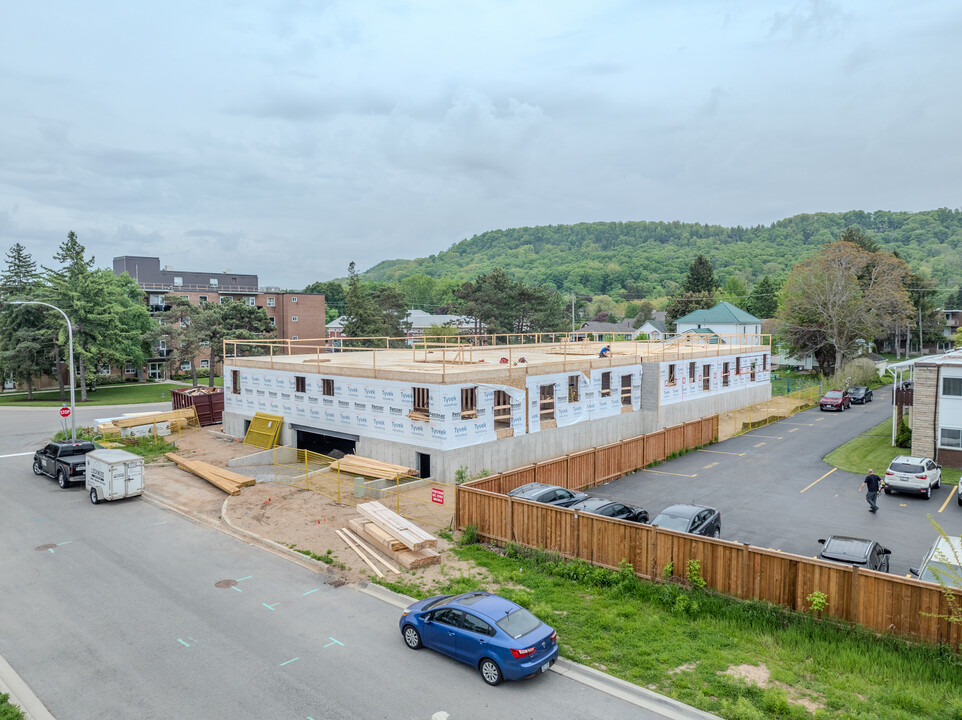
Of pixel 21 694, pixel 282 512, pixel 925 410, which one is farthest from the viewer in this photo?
pixel 925 410

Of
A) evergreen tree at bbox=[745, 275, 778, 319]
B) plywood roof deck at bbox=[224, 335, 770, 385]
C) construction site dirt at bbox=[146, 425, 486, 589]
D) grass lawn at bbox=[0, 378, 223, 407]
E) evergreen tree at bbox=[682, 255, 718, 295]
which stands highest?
evergreen tree at bbox=[682, 255, 718, 295]

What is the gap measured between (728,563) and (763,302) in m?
116

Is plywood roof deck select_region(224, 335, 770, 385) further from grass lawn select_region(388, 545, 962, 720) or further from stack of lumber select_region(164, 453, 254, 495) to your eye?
grass lawn select_region(388, 545, 962, 720)

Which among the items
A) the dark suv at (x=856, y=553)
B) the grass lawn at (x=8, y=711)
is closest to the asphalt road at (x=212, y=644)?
the grass lawn at (x=8, y=711)

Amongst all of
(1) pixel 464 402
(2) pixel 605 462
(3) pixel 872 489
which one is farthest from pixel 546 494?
(3) pixel 872 489

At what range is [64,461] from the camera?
2566 centimetres

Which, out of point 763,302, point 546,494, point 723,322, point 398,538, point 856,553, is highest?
point 763,302

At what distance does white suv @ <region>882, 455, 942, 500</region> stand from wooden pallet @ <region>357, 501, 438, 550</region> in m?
18.8

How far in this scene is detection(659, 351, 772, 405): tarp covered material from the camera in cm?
3606

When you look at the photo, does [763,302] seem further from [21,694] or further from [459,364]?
[21,694]

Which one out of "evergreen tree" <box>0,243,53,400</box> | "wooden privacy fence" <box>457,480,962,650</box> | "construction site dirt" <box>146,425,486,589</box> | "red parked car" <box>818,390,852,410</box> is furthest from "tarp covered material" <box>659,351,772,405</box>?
"evergreen tree" <box>0,243,53,400</box>

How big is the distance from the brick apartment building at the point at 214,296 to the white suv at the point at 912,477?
6537 centimetres

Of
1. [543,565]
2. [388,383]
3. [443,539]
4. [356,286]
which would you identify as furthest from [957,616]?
[356,286]

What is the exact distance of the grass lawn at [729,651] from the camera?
9.95 meters
